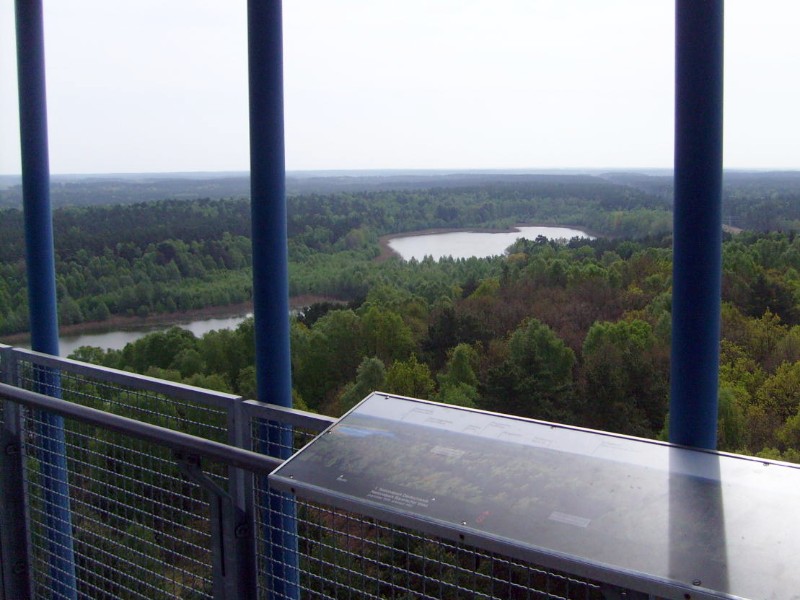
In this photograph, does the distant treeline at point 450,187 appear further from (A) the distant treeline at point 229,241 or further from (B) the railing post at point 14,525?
(B) the railing post at point 14,525

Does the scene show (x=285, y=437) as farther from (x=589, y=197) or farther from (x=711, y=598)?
(x=589, y=197)

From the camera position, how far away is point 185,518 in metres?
2.09

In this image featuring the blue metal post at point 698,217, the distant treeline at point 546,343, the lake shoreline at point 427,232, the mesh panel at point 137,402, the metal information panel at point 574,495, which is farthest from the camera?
the lake shoreline at point 427,232

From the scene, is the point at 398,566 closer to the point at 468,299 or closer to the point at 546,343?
the point at 546,343

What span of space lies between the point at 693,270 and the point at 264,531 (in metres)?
1.18

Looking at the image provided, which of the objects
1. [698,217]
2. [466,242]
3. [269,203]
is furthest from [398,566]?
[466,242]

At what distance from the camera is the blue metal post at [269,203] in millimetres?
2463

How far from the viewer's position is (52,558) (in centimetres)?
270

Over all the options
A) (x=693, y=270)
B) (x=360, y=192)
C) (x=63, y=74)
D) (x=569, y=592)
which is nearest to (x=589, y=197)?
(x=360, y=192)

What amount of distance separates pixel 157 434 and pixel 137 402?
0.54 meters

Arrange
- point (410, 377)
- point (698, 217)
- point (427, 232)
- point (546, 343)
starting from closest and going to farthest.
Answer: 1. point (698, 217)
2. point (546, 343)
3. point (410, 377)
4. point (427, 232)

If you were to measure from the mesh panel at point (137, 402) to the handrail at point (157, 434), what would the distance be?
0.21 metres

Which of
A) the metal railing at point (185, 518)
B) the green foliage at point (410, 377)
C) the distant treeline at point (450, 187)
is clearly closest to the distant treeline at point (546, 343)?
the green foliage at point (410, 377)

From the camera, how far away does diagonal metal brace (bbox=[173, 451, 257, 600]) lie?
178 cm
